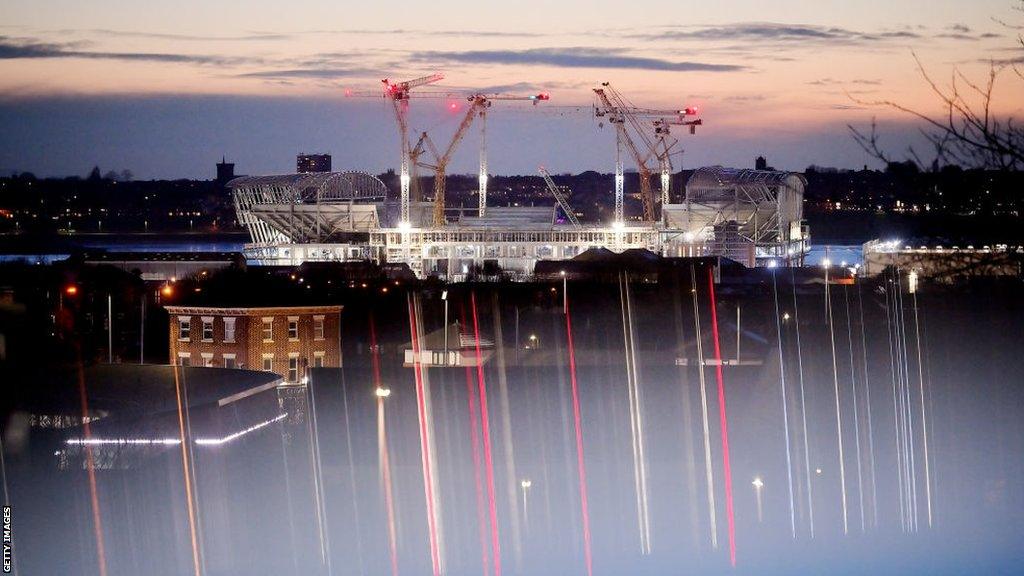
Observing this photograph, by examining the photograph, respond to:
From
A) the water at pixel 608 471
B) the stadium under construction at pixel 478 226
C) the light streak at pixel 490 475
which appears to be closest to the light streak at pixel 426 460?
the water at pixel 608 471

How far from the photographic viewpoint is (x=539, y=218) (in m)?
33.2

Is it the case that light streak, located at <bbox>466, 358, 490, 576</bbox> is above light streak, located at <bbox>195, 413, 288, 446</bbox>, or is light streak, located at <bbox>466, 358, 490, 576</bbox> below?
below

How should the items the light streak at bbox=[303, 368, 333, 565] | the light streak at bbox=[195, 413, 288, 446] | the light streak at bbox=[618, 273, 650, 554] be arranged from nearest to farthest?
the light streak at bbox=[303, 368, 333, 565] → the light streak at bbox=[618, 273, 650, 554] → the light streak at bbox=[195, 413, 288, 446]

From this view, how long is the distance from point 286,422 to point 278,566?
8.30ft

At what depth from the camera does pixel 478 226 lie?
31359 mm

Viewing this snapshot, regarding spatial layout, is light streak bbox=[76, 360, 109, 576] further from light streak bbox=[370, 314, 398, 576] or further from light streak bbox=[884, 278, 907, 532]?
light streak bbox=[884, 278, 907, 532]

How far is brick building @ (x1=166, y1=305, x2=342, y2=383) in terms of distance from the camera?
998 cm

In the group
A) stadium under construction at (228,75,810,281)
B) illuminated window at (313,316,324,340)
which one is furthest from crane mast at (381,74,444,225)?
illuminated window at (313,316,324,340)

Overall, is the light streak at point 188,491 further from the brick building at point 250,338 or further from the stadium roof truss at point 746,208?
the stadium roof truss at point 746,208

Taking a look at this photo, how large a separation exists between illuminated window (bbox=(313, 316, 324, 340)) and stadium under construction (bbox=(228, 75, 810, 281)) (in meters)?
17.7

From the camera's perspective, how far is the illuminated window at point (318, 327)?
10.4 metres

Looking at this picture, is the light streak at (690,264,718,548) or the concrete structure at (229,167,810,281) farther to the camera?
the concrete structure at (229,167,810,281)

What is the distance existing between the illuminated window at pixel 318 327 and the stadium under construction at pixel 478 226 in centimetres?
1773

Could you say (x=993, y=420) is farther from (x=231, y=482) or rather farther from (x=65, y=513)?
(x=65, y=513)
